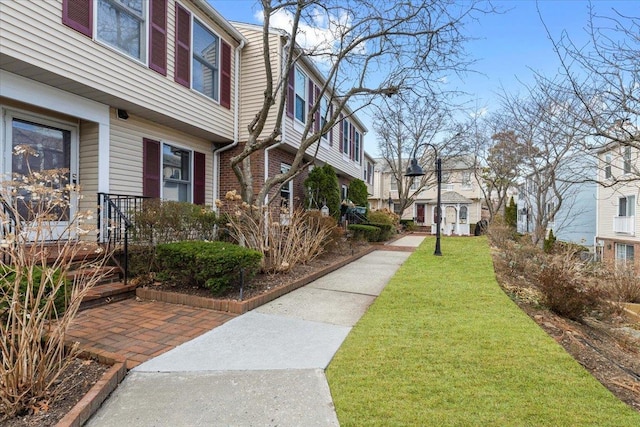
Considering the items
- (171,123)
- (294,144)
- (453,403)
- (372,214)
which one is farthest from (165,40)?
(372,214)

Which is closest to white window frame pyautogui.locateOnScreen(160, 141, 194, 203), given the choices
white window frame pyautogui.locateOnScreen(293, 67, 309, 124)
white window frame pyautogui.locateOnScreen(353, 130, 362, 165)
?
white window frame pyautogui.locateOnScreen(293, 67, 309, 124)

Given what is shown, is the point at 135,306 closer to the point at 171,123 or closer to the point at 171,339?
the point at 171,339

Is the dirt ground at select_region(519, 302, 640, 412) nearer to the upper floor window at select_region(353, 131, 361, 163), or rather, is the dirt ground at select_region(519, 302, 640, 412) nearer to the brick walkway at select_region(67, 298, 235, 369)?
the brick walkway at select_region(67, 298, 235, 369)

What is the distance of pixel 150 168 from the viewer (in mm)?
7527

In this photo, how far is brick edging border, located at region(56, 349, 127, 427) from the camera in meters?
2.27

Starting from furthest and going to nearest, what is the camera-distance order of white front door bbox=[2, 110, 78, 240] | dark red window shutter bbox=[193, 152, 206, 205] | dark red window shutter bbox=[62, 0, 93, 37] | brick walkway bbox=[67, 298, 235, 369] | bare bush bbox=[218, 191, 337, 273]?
dark red window shutter bbox=[193, 152, 206, 205] → bare bush bbox=[218, 191, 337, 273] → white front door bbox=[2, 110, 78, 240] → dark red window shutter bbox=[62, 0, 93, 37] → brick walkway bbox=[67, 298, 235, 369]

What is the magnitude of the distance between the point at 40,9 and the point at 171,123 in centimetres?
303

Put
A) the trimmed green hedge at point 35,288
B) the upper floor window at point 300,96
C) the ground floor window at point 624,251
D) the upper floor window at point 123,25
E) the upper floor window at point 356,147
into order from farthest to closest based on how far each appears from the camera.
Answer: the upper floor window at point 356,147, the ground floor window at point 624,251, the upper floor window at point 300,96, the upper floor window at point 123,25, the trimmed green hedge at point 35,288

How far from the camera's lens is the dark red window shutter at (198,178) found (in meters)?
8.80

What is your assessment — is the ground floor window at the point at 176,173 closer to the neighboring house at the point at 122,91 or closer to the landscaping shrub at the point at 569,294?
the neighboring house at the point at 122,91

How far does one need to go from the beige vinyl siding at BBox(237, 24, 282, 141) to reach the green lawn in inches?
254

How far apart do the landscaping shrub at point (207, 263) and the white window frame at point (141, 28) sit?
359 centimetres

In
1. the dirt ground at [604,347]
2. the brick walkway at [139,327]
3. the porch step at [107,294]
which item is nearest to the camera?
the dirt ground at [604,347]

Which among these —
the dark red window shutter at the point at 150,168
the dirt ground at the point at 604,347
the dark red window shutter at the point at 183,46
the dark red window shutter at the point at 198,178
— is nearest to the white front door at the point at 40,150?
the dark red window shutter at the point at 150,168
